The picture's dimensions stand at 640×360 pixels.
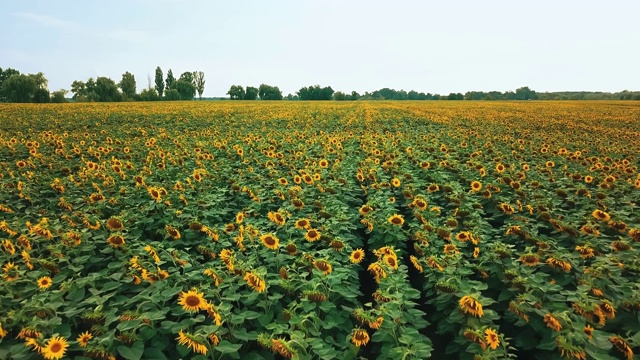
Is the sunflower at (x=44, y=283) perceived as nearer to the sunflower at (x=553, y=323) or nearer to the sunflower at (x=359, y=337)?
the sunflower at (x=359, y=337)

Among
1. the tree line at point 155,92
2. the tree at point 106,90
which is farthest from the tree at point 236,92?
the tree at point 106,90

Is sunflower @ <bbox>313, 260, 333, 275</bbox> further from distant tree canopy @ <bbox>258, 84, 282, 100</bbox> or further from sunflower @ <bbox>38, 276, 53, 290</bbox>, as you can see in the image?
distant tree canopy @ <bbox>258, 84, 282, 100</bbox>

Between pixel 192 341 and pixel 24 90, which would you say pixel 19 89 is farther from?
pixel 192 341

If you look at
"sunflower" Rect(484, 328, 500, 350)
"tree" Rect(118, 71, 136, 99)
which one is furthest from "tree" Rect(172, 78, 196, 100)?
"sunflower" Rect(484, 328, 500, 350)

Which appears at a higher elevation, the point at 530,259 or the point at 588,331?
the point at 530,259

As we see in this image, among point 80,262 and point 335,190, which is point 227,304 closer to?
point 80,262

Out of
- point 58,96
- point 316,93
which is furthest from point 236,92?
point 58,96

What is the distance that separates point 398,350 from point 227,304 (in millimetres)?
1255

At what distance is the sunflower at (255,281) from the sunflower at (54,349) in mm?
1184

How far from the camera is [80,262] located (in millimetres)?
3451

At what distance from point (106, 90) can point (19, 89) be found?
10.4 m

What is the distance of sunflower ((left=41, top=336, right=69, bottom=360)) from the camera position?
2.08m

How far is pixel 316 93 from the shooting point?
305 ft

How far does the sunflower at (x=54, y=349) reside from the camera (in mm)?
2080
